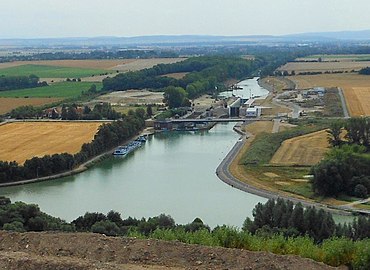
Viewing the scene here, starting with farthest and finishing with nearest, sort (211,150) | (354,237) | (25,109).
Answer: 1. (25,109)
2. (211,150)
3. (354,237)

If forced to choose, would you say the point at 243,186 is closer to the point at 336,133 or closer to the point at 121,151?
the point at 336,133

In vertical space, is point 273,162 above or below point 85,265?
below

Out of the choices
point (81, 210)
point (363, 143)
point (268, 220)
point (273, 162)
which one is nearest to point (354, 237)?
point (268, 220)

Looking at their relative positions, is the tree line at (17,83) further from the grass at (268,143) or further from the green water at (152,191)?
the grass at (268,143)

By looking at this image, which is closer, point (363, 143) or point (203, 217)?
point (203, 217)

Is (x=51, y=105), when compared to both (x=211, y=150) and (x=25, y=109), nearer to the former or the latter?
(x=25, y=109)

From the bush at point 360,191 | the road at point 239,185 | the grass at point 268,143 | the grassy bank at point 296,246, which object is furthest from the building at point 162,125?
the grassy bank at point 296,246

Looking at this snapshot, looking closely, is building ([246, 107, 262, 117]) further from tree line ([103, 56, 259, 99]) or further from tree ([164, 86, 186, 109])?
tree line ([103, 56, 259, 99])
